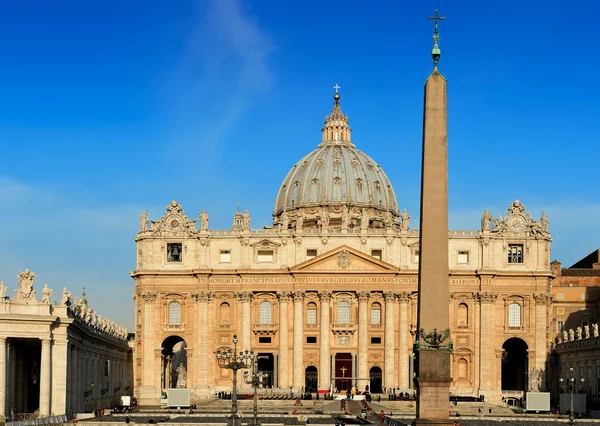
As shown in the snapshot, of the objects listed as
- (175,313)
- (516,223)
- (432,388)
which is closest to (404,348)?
(516,223)

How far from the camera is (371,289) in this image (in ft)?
363

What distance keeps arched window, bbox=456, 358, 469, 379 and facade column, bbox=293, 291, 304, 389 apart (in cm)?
1588

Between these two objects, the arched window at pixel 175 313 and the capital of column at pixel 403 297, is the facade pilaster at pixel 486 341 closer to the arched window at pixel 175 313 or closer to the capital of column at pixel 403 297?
the capital of column at pixel 403 297

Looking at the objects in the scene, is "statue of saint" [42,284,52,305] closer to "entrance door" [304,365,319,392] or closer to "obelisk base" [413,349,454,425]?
"obelisk base" [413,349,454,425]

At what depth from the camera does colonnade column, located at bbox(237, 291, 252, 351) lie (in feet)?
363

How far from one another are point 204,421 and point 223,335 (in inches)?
1805

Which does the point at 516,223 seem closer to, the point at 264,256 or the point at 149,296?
the point at 264,256

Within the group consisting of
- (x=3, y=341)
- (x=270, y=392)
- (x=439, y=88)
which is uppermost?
(x=439, y=88)

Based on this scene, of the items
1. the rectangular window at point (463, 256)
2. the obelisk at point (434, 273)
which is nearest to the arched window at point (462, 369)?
the rectangular window at point (463, 256)

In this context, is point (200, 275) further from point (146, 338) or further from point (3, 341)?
point (3, 341)

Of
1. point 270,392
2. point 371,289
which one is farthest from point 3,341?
point 371,289

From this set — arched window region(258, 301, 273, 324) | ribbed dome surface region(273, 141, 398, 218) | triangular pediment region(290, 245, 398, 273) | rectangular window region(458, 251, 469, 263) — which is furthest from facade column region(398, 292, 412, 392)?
ribbed dome surface region(273, 141, 398, 218)

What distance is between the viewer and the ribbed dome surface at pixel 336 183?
142250 millimetres

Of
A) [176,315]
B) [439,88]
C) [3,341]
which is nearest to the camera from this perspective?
[439,88]
